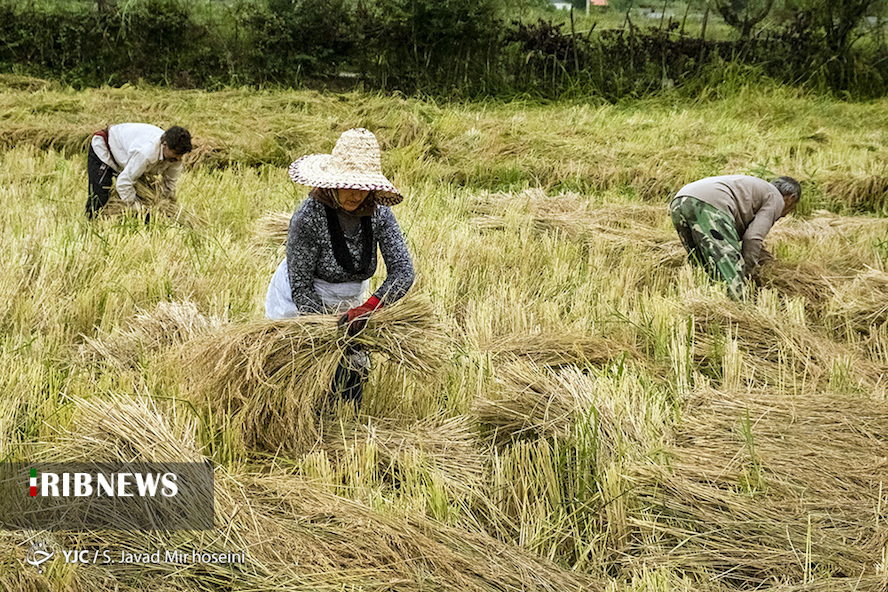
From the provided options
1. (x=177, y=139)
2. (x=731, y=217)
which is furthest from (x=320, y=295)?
(x=731, y=217)

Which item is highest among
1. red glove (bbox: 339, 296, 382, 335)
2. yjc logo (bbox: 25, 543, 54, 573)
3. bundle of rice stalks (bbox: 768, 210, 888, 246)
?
red glove (bbox: 339, 296, 382, 335)

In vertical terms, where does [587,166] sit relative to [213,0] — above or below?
below

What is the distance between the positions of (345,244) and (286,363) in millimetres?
477

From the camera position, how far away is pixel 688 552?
2.23 meters

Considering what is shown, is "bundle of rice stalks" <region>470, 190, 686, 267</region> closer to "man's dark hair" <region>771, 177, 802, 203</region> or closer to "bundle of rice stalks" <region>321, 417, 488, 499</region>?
"man's dark hair" <region>771, 177, 802, 203</region>

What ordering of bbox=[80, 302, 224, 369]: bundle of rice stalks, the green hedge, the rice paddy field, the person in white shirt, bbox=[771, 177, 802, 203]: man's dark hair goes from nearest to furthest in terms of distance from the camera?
1. the rice paddy field
2. bbox=[80, 302, 224, 369]: bundle of rice stalks
3. bbox=[771, 177, 802, 203]: man's dark hair
4. the person in white shirt
5. the green hedge

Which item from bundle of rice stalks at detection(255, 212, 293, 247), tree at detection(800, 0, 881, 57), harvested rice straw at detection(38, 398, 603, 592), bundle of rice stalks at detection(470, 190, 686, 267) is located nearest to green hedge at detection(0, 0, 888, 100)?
tree at detection(800, 0, 881, 57)

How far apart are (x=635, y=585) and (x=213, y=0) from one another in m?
13.8

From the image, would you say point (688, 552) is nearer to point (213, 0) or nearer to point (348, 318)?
point (348, 318)

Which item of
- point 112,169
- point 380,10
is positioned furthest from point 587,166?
point 380,10

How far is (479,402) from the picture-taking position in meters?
2.87

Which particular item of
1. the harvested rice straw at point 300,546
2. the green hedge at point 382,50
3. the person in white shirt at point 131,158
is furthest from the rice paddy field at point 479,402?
the green hedge at point 382,50

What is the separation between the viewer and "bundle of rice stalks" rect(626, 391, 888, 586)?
2188 millimetres

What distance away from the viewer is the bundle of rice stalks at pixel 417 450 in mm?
2520
